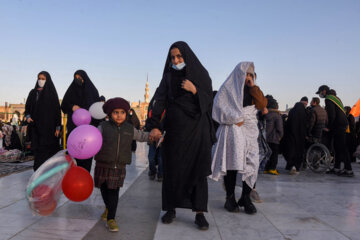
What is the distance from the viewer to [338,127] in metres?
7.15

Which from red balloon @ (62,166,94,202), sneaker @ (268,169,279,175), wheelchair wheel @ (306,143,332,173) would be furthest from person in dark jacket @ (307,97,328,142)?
red balloon @ (62,166,94,202)

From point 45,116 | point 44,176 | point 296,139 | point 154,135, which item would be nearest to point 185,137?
point 154,135

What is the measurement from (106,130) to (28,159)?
631 cm

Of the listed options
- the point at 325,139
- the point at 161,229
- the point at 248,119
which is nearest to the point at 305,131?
the point at 325,139

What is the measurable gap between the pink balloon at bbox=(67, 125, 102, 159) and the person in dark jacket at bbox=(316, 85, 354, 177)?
6.05 m

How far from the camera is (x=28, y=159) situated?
27.6ft

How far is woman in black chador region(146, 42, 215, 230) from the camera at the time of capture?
3244 mm

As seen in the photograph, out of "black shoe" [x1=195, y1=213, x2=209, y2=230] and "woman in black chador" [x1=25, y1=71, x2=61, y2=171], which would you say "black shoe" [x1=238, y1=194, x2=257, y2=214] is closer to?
"black shoe" [x1=195, y1=213, x2=209, y2=230]

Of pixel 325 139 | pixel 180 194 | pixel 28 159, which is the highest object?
→ pixel 325 139

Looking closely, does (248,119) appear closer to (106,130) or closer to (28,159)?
(106,130)

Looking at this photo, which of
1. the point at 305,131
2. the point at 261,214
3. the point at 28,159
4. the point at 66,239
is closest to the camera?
the point at 66,239

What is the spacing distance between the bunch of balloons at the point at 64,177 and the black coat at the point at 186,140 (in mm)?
716

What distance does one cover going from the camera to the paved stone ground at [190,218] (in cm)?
291

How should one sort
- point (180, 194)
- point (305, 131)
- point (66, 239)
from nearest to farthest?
point (66, 239)
point (180, 194)
point (305, 131)
